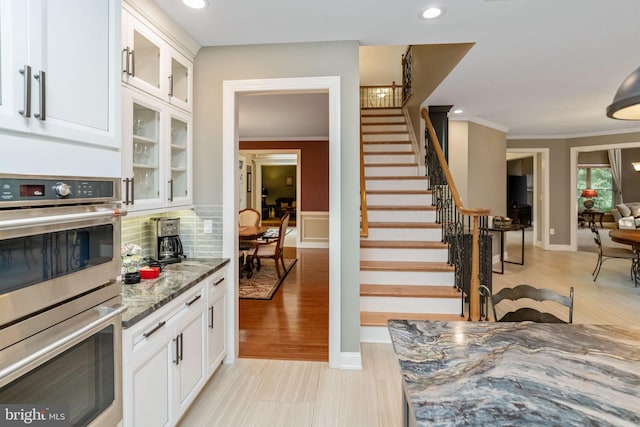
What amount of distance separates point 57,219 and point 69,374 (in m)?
0.55

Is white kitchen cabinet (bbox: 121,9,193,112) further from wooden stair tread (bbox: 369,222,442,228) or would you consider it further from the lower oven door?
wooden stair tread (bbox: 369,222,442,228)

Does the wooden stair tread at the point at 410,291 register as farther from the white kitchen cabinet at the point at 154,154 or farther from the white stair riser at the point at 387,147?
the white stair riser at the point at 387,147

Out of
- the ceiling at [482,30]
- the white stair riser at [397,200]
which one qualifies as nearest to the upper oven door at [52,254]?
the ceiling at [482,30]

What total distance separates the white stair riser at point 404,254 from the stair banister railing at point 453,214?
6.6 inches

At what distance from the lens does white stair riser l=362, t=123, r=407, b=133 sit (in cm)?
609

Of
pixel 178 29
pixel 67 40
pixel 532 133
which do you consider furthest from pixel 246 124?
pixel 532 133

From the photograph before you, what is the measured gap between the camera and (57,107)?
115cm

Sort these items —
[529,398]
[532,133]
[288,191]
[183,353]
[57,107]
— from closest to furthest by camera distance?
[529,398], [57,107], [183,353], [532,133], [288,191]

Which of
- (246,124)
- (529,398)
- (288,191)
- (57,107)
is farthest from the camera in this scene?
(288,191)

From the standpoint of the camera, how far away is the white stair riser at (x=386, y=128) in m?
6.09

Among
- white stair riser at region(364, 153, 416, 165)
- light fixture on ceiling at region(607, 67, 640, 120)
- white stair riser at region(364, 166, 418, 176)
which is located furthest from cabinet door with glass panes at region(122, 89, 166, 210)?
white stair riser at region(364, 153, 416, 165)

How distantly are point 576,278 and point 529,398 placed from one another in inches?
226

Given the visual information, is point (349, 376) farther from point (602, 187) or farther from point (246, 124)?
point (602, 187)

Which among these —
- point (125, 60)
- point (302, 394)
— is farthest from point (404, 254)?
point (125, 60)
